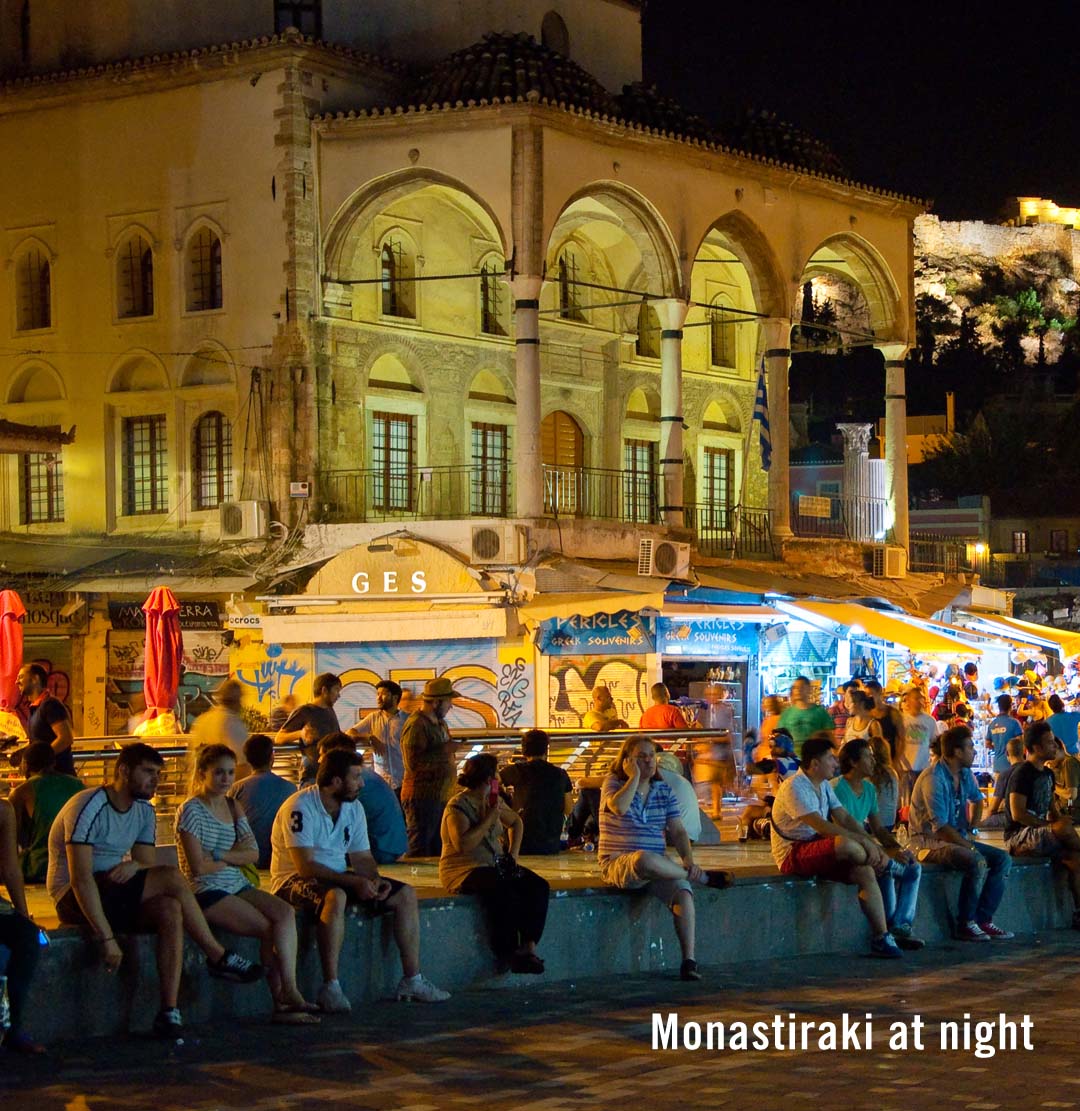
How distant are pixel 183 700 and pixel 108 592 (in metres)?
1.73

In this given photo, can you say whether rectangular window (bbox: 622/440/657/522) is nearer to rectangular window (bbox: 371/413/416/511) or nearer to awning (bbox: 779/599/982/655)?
rectangular window (bbox: 371/413/416/511)

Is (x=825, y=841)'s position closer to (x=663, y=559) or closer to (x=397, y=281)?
(x=663, y=559)

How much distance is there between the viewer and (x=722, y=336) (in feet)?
115

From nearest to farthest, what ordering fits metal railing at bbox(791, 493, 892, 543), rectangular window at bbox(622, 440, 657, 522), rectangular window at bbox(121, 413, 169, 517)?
A: rectangular window at bbox(121, 413, 169, 517)
rectangular window at bbox(622, 440, 657, 522)
metal railing at bbox(791, 493, 892, 543)

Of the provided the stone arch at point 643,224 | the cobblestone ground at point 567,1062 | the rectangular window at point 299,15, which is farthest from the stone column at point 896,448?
the cobblestone ground at point 567,1062

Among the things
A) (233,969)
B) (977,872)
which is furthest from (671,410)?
(233,969)

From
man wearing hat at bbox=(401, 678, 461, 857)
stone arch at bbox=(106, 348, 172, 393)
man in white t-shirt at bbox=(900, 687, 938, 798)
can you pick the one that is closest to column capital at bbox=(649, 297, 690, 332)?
stone arch at bbox=(106, 348, 172, 393)

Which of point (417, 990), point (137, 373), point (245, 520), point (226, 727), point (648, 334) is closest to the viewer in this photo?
point (417, 990)

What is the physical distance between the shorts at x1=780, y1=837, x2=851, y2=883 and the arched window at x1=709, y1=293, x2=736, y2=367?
843 inches

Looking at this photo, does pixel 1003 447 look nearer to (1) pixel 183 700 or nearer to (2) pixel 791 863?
(1) pixel 183 700

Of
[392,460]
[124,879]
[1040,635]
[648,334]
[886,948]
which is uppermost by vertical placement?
[648,334]

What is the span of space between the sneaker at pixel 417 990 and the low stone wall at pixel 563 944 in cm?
15

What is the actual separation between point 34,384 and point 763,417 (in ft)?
32.2

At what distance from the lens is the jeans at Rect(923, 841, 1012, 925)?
14633mm
